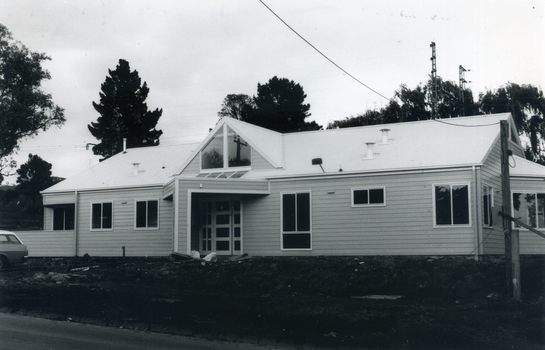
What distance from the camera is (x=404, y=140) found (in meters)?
23.1

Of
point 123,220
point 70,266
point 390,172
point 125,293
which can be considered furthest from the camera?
point 123,220

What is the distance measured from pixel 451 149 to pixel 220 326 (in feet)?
42.8

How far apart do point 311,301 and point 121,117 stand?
148 feet

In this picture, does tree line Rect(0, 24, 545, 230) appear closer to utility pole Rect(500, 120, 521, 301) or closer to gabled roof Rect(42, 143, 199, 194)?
gabled roof Rect(42, 143, 199, 194)

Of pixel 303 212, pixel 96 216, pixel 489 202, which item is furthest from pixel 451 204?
pixel 96 216

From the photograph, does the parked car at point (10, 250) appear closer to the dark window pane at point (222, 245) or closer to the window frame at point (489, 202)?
the dark window pane at point (222, 245)

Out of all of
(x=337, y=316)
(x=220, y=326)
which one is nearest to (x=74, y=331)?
(x=220, y=326)

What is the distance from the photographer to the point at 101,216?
27.4 m

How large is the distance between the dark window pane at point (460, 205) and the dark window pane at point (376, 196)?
2437 mm

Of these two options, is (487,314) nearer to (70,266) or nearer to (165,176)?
(70,266)

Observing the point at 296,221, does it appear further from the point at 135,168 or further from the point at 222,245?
the point at 135,168

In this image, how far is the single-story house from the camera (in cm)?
1991

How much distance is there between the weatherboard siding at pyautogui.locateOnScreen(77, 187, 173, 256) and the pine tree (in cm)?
2678

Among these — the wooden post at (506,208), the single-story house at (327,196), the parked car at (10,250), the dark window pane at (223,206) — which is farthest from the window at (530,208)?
the parked car at (10,250)
